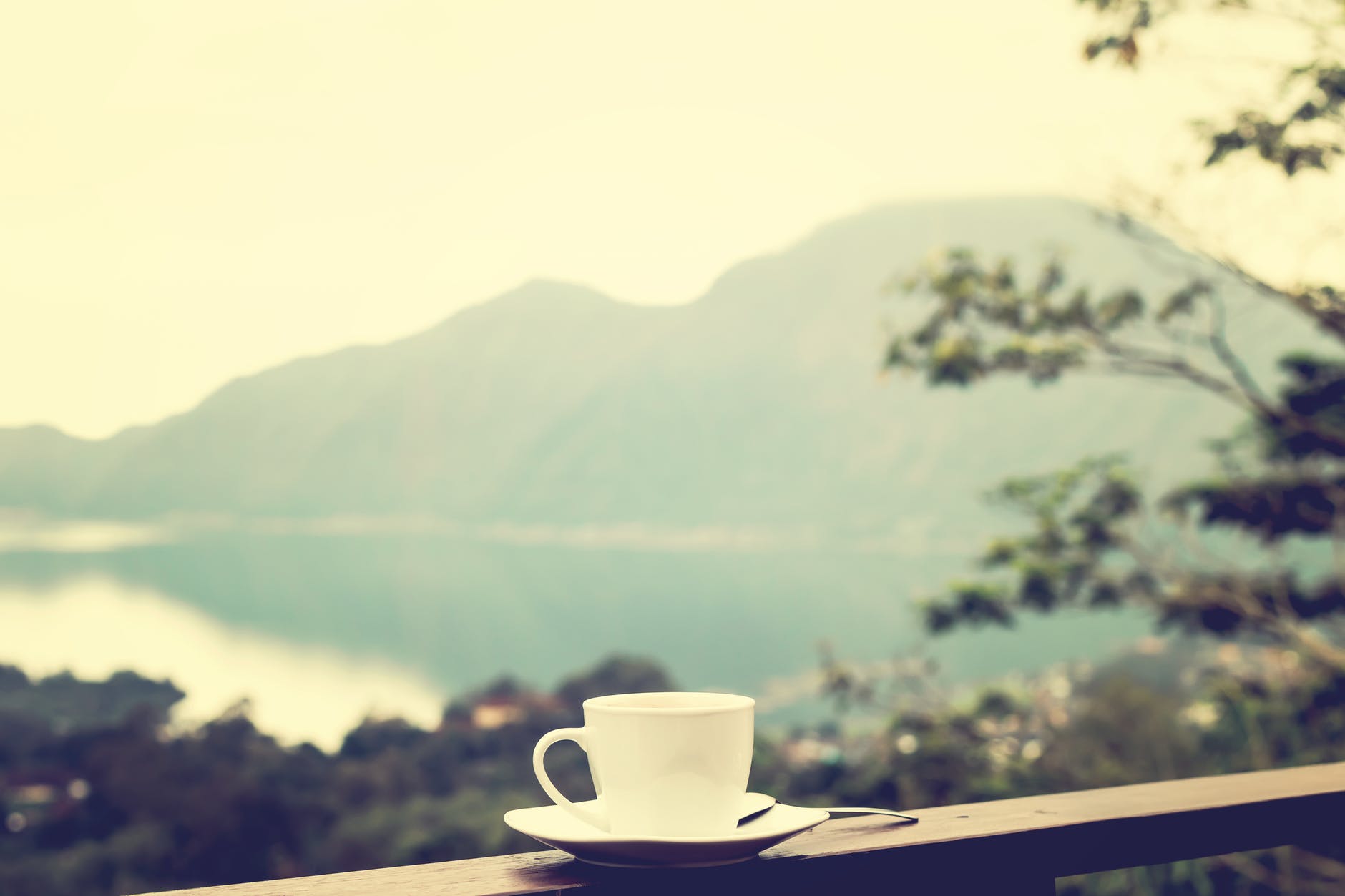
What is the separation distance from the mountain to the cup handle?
10206 mm

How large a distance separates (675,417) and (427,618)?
4.01 metres

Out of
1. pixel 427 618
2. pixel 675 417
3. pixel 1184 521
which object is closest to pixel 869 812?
pixel 1184 521

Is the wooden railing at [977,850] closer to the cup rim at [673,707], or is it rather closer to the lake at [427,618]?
the cup rim at [673,707]

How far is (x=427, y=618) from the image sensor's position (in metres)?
10.8

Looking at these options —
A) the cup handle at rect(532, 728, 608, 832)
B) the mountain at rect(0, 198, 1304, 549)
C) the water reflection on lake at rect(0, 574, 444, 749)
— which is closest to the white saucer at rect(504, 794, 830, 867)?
the cup handle at rect(532, 728, 608, 832)

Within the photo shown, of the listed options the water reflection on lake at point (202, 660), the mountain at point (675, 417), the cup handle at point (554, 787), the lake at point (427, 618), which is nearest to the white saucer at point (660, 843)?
the cup handle at point (554, 787)

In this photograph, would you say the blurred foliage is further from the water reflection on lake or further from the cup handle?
the water reflection on lake

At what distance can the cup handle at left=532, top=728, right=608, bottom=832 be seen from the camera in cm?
59

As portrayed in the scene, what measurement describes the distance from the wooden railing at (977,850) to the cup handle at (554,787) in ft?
0.08

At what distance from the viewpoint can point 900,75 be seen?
10500mm

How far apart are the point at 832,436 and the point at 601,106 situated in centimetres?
463

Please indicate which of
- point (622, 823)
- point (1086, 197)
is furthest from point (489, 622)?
point (622, 823)

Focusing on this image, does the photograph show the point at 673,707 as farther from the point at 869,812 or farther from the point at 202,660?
the point at 202,660

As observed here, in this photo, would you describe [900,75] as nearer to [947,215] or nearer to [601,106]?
[947,215]
